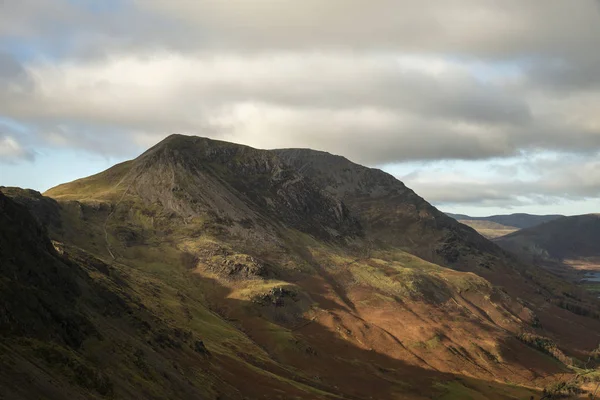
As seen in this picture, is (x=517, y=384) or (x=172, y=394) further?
(x=517, y=384)

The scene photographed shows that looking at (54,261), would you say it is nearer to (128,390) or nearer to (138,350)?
(138,350)

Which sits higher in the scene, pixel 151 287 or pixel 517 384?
Answer: pixel 151 287

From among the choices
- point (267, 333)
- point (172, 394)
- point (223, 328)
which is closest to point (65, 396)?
point (172, 394)

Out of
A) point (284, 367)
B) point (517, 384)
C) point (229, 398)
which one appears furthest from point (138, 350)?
point (517, 384)

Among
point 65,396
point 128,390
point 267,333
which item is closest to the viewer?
point 65,396

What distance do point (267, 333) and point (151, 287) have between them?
4497 cm

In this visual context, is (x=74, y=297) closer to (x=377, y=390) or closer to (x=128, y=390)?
(x=128, y=390)

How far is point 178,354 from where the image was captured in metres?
112

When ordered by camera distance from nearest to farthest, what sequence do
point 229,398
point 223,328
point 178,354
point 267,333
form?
point 229,398, point 178,354, point 223,328, point 267,333

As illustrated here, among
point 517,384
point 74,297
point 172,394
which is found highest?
point 74,297

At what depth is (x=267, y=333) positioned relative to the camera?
188500mm

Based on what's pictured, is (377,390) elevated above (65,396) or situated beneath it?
situated beneath

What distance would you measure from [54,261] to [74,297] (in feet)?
24.3

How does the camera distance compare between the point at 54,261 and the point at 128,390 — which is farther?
the point at 54,261
